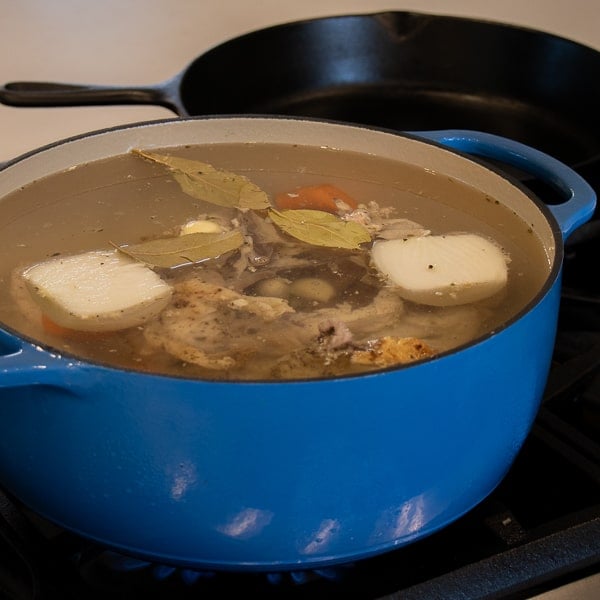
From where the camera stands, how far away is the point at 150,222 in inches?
33.9

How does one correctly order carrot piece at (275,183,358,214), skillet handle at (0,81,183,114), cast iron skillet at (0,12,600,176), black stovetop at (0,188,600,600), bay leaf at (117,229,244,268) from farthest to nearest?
cast iron skillet at (0,12,600,176), skillet handle at (0,81,183,114), carrot piece at (275,183,358,214), bay leaf at (117,229,244,268), black stovetop at (0,188,600,600)

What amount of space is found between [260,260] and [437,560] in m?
0.29

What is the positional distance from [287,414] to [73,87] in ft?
2.68

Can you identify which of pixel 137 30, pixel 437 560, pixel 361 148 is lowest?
pixel 437 560

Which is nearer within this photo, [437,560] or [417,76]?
[437,560]

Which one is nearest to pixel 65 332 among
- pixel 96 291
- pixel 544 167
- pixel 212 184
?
pixel 96 291

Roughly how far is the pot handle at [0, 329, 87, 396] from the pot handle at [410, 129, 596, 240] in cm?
40

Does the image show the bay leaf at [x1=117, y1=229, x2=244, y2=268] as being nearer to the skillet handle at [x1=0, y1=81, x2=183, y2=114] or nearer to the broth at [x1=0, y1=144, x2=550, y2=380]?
the broth at [x1=0, y1=144, x2=550, y2=380]

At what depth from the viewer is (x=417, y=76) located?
1.60 metres

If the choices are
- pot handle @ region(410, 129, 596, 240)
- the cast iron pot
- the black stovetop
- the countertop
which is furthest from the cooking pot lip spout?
the countertop

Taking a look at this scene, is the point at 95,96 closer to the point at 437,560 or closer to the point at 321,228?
the point at 321,228

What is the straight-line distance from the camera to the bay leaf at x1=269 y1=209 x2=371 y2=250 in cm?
83

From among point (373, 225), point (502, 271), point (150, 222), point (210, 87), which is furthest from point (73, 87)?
point (502, 271)

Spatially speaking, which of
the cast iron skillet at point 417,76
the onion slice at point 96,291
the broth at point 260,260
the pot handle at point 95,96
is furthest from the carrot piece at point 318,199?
A: the cast iron skillet at point 417,76
